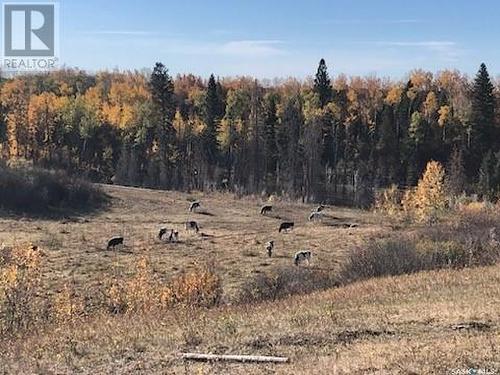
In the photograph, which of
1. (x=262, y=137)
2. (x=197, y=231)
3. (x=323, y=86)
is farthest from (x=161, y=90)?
(x=197, y=231)

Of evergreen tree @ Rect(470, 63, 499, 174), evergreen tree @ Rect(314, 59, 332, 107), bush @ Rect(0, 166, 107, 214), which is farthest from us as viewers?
evergreen tree @ Rect(314, 59, 332, 107)

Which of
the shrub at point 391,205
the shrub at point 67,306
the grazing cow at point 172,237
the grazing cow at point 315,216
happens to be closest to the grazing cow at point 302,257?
the grazing cow at point 172,237

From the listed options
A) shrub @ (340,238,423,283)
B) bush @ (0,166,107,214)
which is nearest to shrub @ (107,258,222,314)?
shrub @ (340,238,423,283)

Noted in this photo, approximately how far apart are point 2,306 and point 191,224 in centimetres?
2490

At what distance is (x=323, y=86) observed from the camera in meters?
103

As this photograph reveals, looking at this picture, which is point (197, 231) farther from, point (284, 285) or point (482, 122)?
point (482, 122)

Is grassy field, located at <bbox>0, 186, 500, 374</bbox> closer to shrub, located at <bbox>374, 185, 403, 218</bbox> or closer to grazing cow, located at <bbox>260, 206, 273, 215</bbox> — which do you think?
grazing cow, located at <bbox>260, 206, 273, 215</bbox>

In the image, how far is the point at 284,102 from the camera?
104 metres

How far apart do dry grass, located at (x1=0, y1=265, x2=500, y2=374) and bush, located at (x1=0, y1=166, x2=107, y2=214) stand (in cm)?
4174

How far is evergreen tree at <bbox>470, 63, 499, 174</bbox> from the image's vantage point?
86.8m

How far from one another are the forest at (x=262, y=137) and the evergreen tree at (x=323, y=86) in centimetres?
17

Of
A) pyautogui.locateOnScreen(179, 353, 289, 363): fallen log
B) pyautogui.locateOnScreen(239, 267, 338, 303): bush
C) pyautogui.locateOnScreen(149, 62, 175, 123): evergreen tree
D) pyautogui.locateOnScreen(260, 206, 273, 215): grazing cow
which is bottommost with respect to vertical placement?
pyautogui.locateOnScreen(239, 267, 338, 303): bush

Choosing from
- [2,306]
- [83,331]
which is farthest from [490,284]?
[2,306]

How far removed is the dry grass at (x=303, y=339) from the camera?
35.9 feet
